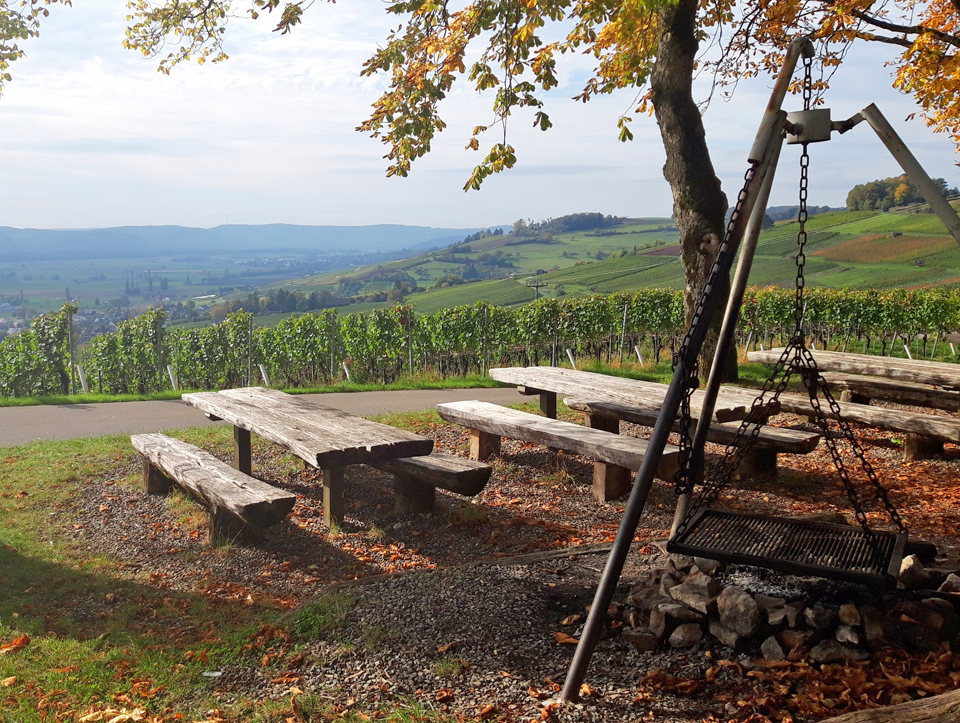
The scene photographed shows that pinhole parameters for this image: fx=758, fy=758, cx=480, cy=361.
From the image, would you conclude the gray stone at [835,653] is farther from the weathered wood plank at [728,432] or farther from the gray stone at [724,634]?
the weathered wood plank at [728,432]

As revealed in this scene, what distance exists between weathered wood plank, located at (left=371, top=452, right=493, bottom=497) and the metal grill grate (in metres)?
1.63

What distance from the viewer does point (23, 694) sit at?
133 inches

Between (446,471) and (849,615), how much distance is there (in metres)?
2.80

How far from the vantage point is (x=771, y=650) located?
3285 millimetres

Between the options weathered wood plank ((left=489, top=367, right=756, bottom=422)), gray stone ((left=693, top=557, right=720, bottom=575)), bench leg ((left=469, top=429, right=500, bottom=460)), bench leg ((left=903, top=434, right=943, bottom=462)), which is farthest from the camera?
bench leg ((left=469, top=429, right=500, bottom=460))

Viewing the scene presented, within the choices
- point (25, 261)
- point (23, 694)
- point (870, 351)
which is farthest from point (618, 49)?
point (25, 261)

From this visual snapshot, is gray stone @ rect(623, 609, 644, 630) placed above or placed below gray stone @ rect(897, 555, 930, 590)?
below

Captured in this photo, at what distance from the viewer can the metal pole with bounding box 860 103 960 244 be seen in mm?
3600

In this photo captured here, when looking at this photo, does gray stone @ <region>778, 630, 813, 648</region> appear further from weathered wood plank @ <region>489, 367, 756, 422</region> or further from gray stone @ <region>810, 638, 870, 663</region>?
weathered wood plank @ <region>489, 367, 756, 422</region>

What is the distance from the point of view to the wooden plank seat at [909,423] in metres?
6.41

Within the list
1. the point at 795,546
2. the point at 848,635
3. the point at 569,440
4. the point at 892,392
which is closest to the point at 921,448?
the point at 892,392

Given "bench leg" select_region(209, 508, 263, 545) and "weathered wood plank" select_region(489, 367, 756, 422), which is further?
"weathered wood plank" select_region(489, 367, 756, 422)

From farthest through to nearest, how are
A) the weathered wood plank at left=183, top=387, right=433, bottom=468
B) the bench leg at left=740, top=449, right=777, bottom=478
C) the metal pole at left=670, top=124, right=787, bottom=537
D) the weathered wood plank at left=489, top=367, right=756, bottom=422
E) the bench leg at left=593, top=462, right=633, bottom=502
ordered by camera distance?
the bench leg at left=740, top=449, right=777, bottom=478 < the weathered wood plank at left=489, top=367, right=756, bottom=422 < the bench leg at left=593, top=462, right=633, bottom=502 < the weathered wood plank at left=183, top=387, right=433, bottom=468 < the metal pole at left=670, top=124, right=787, bottom=537

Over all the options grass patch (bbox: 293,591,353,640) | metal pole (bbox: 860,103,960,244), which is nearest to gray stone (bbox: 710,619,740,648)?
grass patch (bbox: 293,591,353,640)
